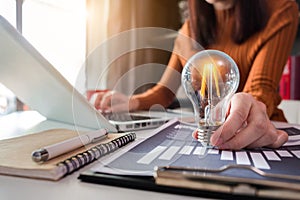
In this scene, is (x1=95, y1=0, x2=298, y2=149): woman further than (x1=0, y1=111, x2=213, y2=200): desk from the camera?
Yes

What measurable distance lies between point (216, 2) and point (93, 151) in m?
0.69

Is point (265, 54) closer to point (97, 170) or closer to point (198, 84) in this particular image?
point (198, 84)

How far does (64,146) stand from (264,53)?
0.68 metres

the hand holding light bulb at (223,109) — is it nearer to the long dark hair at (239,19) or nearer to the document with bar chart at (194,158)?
the document with bar chart at (194,158)

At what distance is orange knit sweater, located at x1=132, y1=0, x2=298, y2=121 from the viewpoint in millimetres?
756

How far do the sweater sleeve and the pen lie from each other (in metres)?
0.47

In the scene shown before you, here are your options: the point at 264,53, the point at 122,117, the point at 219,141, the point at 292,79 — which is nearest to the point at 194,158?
the point at 219,141

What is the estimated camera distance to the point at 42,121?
59 cm

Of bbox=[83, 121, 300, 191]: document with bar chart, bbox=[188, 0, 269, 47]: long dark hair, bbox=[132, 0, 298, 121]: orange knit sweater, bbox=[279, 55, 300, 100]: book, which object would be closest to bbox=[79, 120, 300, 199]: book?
bbox=[83, 121, 300, 191]: document with bar chart

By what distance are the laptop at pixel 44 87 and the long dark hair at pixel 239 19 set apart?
0.44 meters

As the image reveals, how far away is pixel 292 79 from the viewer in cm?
131

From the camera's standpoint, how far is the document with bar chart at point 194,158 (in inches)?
10.5

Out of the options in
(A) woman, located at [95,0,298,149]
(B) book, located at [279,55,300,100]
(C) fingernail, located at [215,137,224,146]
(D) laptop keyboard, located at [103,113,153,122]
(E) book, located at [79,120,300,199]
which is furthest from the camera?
(B) book, located at [279,55,300,100]

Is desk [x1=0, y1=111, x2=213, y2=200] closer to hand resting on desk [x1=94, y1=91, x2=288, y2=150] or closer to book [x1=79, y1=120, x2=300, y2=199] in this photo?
book [x1=79, y1=120, x2=300, y2=199]
